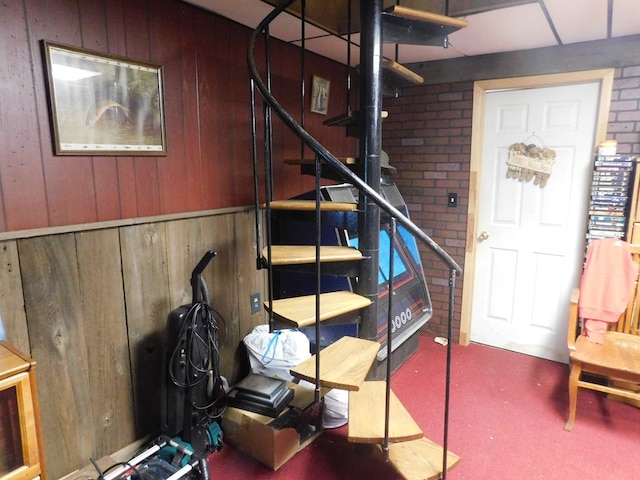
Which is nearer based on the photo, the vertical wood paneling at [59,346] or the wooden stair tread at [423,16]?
the vertical wood paneling at [59,346]

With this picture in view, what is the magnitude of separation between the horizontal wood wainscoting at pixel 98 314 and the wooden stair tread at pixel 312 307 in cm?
64

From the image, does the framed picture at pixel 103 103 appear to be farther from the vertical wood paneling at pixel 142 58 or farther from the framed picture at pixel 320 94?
the framed picture at pixel 320 94

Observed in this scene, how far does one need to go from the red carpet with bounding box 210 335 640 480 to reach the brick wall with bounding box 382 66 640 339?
72cm

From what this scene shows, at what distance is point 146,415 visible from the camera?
2.12 metres

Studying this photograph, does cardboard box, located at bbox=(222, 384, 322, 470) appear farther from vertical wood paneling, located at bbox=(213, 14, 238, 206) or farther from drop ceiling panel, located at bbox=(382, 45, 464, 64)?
drop ceiling panel, located at bbox=(382, 45, 464, 64)

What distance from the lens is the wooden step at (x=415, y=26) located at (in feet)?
6.00

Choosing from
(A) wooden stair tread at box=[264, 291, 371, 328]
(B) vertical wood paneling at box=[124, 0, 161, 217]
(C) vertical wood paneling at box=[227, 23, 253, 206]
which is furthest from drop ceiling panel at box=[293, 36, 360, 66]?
(A) wooden stair tread at box=[264, 291, 371, 328]

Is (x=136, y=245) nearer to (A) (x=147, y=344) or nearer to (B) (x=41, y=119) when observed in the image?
(A) (x=147, y=344)

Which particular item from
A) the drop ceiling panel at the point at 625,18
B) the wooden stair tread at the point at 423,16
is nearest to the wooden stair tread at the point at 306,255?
the wooden stair tread at the point at 423,16

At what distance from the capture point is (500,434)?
2320 mm

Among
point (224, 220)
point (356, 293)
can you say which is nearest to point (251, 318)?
point (224, 220)

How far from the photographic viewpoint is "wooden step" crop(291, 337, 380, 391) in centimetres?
160

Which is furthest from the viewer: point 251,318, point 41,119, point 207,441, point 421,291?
point 421,291

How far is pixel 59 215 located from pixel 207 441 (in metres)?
1.27
